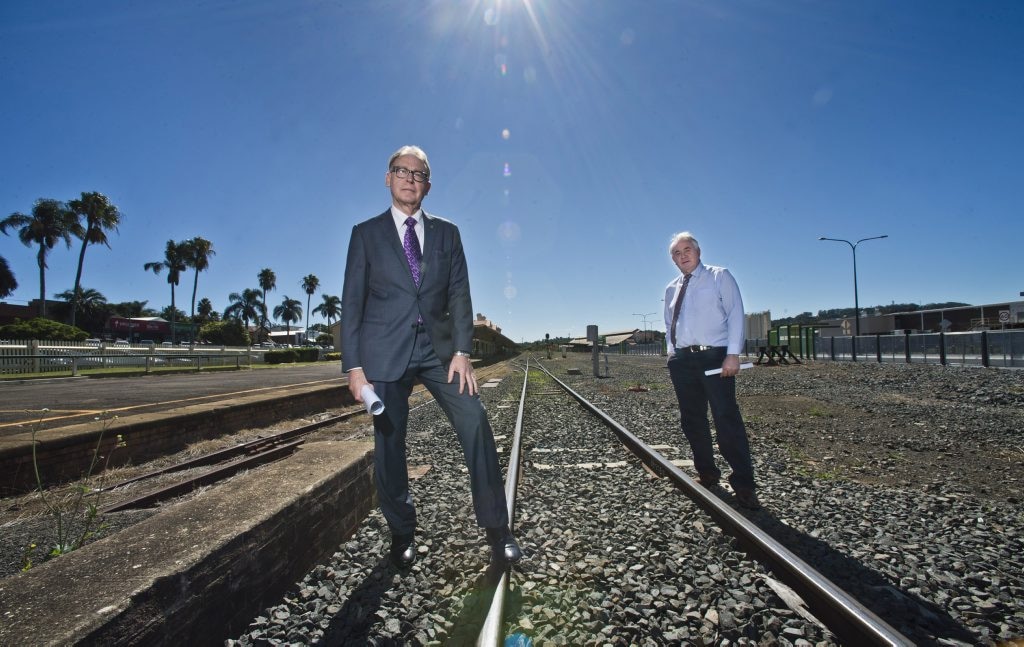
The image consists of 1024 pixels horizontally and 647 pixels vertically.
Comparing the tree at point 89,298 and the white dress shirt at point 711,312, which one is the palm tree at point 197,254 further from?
the white dress shirt at point 711,312

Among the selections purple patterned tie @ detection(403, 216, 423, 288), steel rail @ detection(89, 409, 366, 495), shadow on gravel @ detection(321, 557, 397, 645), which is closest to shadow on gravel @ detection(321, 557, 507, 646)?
shadow on gravel @ detection(321, 557, 397, 645)

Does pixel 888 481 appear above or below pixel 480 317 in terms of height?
below

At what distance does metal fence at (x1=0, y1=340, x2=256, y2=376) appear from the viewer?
61.8 feet

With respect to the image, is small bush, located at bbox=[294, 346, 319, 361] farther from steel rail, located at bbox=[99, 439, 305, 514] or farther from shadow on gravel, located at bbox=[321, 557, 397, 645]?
shadow on gravel, located at bbox=[321, 557, 397, 645]

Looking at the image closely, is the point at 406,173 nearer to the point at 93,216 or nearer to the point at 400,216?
the point at 400,216

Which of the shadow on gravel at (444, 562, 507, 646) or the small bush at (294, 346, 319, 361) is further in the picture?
the small bush at (294, 346, 319, 361)

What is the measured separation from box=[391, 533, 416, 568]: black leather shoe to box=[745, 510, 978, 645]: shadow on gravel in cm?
194

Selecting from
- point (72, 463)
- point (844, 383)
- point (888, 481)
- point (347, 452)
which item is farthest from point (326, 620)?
point (844, 383)

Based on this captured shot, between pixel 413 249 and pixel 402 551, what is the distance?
147 cm

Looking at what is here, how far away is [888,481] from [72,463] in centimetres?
724

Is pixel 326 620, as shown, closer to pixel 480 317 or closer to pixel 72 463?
pixel 72 463

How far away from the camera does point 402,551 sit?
2375mm

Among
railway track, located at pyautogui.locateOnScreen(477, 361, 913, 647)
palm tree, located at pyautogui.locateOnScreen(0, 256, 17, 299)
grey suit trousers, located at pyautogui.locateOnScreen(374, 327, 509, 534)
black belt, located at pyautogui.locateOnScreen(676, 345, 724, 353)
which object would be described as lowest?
railway track, located at pyautogui.locateOnScreen(477, 361, 913, 647)

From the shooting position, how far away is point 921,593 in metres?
2.07
